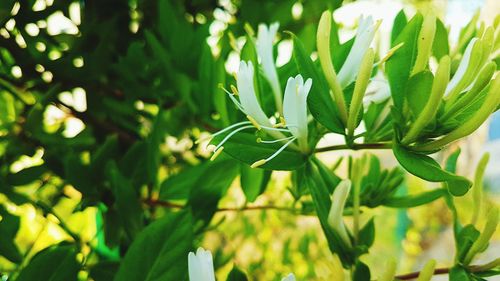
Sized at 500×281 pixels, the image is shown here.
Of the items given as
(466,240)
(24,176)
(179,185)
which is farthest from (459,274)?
(24,176)

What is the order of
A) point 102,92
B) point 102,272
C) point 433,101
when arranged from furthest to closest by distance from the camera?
point 102,92 → point 102,272 → point 433,101

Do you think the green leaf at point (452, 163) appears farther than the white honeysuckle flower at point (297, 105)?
Yes

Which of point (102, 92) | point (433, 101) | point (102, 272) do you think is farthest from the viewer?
point (102, 92)

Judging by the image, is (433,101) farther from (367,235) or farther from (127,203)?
(127,203)

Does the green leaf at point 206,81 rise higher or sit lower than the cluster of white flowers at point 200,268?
higher

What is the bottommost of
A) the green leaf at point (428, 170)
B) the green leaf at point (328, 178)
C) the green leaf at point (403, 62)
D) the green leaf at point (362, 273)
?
the green leaf at point (362, 273)

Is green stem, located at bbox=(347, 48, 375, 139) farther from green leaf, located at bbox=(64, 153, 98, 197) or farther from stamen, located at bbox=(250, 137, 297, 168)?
green leaf, located at bbox=(64, 153, 98, 197)

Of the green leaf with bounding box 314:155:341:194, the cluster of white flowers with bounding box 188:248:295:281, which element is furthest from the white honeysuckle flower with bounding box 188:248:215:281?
the green leaf with bounding box 314:155:341:194

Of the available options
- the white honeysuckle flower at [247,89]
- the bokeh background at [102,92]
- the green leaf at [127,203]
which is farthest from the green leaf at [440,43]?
the green leaf at [127,203]

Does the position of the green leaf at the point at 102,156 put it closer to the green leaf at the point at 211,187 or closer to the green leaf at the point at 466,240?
Result: the green leaf at the point at 211,187
